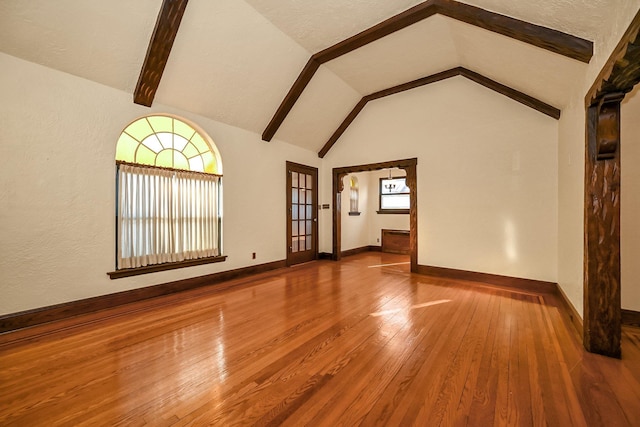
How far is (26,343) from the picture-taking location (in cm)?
231

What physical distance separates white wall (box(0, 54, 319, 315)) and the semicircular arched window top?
187 mm

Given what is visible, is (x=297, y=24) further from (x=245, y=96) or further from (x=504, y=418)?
(x=504, y=418)

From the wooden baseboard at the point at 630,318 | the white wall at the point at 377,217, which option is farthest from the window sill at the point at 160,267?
the wooden baseboard at the point at 630,318

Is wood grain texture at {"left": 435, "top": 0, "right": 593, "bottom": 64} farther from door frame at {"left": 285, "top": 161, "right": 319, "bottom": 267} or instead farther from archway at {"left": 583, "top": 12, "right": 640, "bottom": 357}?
door frame at {"left": 285, "top": 161, "right": 319, "bottom": 267}

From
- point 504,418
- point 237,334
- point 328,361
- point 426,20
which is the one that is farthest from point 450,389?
point 426,20

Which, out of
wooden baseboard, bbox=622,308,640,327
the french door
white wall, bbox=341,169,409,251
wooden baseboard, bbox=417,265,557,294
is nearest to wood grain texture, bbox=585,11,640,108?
wooden baseboard, bbox=622,308,640,327

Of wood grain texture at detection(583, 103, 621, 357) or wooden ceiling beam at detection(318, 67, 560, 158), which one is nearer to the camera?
wood grain texture at detection(583, 103, 621, 357)

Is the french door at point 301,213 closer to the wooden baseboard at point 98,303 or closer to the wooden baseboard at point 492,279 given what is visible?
the wooden baseboard at point 98,303

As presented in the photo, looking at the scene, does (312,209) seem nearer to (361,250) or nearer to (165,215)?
(361,250)

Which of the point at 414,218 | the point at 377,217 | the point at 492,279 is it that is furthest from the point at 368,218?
the point at 492,279

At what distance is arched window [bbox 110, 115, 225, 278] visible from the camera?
10.9 ft

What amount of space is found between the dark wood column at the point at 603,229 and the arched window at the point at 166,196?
4434 mm

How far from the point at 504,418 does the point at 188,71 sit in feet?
14.6

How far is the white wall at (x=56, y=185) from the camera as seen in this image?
2521mm
